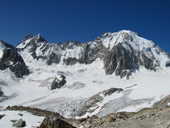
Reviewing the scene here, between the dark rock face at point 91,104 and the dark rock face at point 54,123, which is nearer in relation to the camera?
the dark rock face at point 54,123

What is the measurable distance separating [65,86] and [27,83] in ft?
132

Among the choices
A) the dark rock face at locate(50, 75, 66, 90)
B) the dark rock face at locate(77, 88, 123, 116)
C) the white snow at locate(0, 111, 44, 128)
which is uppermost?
the dark rock face at locate(50, 75, 66, 90)

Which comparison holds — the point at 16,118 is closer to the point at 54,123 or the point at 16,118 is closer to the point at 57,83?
the point at 54,123

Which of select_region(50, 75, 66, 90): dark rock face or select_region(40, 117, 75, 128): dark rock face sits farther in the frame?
select_region(50, 75, 66, 90): dark rock face

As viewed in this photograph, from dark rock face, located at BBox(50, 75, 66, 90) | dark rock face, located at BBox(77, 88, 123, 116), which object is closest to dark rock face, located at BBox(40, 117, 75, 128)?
A: dark rock face, located at BBox(77, 88, 123, 116)

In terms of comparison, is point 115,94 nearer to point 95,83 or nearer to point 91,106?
point 91,106

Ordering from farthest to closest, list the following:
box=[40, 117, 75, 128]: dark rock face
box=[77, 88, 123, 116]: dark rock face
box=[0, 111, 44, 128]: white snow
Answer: box=[77, 88, 123, 116]: dark rock face < box=[0, 111, 44, 128]: white snow < box=[40, 117, 75, 128]: dark rock face

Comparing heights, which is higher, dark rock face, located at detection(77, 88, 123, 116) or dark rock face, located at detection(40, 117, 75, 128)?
dark rock face, located at detection(77, 88, 123, 116)

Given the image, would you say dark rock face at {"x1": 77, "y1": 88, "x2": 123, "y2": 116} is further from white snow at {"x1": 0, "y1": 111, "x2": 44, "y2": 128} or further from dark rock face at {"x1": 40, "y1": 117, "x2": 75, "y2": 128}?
dark rock face at {"x1": 40, "y1": 117, "x2": 75, "y2": 128}

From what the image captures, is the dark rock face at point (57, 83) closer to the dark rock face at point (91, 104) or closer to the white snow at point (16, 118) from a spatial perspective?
the dark rock face at point (91, 104)

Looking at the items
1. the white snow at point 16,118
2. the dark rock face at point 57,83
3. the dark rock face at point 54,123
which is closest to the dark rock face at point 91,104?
the white snow at point 16,118

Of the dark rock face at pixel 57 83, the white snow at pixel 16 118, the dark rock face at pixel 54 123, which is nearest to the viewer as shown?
the dark rock face at pixel 54 123

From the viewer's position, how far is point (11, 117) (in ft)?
63.9

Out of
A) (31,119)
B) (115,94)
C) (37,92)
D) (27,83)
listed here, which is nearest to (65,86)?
(37,92)
